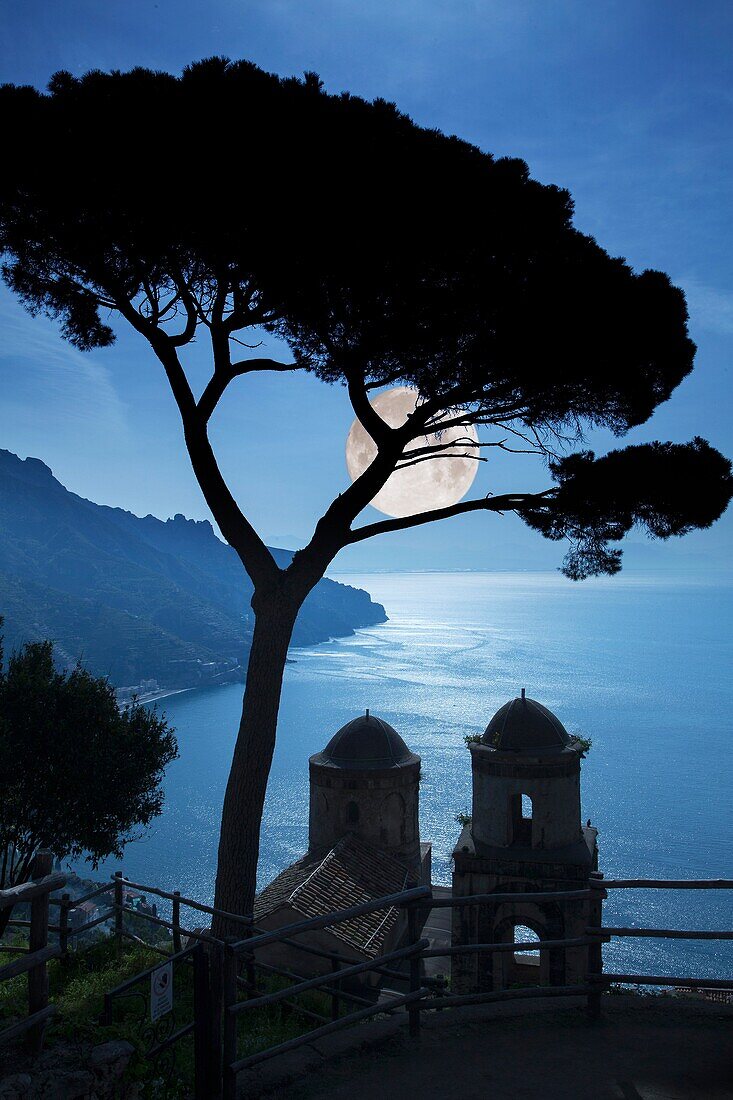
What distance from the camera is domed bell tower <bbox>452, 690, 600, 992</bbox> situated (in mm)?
18953

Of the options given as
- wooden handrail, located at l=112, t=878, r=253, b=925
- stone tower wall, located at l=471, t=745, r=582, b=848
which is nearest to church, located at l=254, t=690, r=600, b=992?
stone tower wall, located at l=471, t=745, r=582, b=848

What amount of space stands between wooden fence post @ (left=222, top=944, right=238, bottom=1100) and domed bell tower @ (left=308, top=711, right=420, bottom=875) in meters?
20.0

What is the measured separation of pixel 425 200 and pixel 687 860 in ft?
204

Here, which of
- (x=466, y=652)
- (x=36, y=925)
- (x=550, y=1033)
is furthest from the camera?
(x=466, y=652)

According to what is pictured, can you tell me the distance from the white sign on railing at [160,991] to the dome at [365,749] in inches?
767

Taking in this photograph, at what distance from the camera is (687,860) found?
190 ft

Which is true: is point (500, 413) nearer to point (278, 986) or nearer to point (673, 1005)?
point (673, 1005)

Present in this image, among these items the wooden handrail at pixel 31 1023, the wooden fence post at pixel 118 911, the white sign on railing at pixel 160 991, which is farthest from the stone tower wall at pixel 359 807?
the wooden handrail at pixel 31 1023

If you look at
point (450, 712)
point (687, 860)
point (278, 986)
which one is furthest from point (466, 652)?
point (278, 986)

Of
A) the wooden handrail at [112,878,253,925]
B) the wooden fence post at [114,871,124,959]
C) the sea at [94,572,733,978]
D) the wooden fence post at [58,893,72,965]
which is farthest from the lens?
the sea at [94,572,733,978]

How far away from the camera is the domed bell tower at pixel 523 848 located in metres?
19.0

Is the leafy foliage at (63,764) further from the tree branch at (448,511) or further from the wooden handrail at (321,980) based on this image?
the wooden handrail at (321,980)

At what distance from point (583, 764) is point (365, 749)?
66.5m

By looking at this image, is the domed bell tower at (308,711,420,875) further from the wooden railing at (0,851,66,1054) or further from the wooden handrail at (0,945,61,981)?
the wooden handrail at (0,945,61,981)
